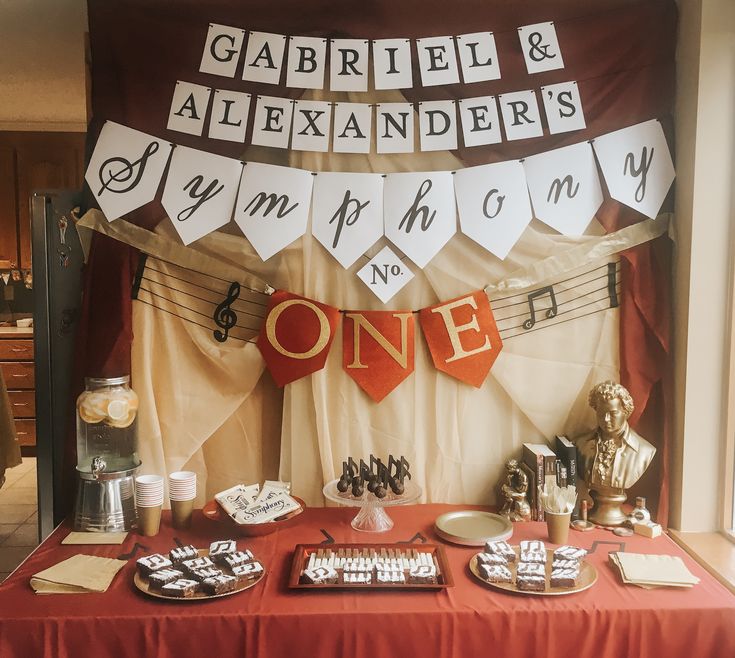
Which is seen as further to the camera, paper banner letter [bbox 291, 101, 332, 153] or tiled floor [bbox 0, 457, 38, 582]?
tiled floor [bbox 0, 457, 38, 582]

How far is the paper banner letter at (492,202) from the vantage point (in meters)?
2.21

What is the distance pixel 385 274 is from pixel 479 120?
59 cm

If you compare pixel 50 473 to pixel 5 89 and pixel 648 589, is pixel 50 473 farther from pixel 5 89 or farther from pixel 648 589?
pixel 5 89

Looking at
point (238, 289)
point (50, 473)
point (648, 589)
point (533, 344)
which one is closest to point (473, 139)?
point (533, 344)

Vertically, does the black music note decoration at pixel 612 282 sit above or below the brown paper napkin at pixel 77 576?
above

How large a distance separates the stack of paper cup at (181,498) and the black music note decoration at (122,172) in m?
0.94

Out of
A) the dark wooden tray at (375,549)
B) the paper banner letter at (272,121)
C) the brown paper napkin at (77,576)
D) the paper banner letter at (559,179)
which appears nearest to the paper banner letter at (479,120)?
the paper banner letter at (559,179)

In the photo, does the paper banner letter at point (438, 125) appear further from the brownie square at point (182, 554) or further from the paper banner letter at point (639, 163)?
the brownie square at point (182, 554)

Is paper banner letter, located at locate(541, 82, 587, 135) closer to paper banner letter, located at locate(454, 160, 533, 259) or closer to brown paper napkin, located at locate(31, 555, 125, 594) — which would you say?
paper banner letter, located at locate(454, 160, 533, 259)

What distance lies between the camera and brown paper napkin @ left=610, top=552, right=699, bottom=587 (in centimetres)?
178

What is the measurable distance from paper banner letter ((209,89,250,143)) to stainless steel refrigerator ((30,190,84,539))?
518mm

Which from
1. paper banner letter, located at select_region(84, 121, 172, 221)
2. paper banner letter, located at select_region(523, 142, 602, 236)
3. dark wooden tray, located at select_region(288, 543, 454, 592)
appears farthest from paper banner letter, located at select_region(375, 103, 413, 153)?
dark wooden tray, located at select_region(288, 543, 454, 592)

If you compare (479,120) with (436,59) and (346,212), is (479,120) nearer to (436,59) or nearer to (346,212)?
(436,59)

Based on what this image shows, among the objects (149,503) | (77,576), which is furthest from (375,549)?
(77,576)
